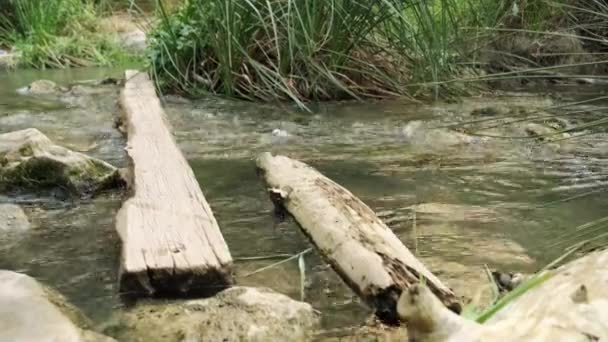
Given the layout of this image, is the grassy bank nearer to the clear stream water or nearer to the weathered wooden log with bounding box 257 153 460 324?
the clear stream water

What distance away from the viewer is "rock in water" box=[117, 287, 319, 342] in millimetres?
1466

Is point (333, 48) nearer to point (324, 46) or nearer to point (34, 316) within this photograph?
point (324, 46)

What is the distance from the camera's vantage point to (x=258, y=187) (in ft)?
8.65

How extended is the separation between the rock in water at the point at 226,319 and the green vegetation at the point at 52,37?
667 cm

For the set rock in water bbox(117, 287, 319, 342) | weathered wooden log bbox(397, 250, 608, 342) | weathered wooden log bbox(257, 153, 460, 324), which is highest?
weathered wooden log bbox(397, 250, 608, 342)

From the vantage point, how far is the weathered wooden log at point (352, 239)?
4.93 ft

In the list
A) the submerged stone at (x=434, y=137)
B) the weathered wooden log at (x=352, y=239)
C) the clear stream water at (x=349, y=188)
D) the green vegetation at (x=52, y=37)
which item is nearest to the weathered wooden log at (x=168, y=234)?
the clear stream water at (x=349, y=188)

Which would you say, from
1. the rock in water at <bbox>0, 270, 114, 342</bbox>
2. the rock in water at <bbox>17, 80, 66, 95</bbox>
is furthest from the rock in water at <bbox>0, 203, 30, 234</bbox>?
the rock in water at <bbox>17, 80, 66, 95</bbox>

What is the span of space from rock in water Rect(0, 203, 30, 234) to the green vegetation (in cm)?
582

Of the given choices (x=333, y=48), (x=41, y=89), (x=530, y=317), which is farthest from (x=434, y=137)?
(x=41, y=89)

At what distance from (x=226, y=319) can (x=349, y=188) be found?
118 centimetres

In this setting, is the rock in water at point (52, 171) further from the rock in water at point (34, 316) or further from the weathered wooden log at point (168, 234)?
the rock in water at point (34, 316)

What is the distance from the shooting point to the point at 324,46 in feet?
14.8

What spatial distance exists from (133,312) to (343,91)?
3.30m
